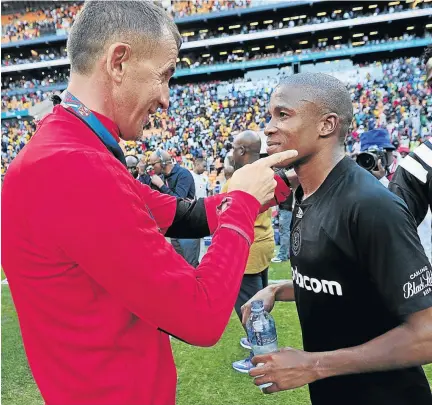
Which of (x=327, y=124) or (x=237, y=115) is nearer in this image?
(x=327, y=124)

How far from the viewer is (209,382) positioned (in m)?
4.09

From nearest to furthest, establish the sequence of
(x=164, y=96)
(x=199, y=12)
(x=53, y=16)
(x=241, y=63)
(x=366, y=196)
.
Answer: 1. (x=164, y=96)
2. (x=366, y=196)
3. (x=241, y=63)
4. (x=199, y=12)
5. (x=53, y=16)

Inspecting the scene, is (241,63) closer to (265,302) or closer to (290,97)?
(290,97)

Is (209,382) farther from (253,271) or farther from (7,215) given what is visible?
(7,215)

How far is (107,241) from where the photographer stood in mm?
1061

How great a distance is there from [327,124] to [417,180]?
120 centimetres

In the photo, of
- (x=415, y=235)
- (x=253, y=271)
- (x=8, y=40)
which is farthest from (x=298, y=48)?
(x=415, y=235)

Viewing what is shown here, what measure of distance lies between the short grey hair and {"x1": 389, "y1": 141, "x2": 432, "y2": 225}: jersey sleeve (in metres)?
1.96

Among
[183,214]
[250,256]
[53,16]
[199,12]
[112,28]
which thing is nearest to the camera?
[112,28]

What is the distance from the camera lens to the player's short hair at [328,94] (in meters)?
1.83

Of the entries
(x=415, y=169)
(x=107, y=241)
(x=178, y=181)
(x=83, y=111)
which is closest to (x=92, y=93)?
(x=83, y=111)

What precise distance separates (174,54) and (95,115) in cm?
30

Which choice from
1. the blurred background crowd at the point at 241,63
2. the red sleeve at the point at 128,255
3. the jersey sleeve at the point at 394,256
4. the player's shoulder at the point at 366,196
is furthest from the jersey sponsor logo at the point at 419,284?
the blurred background crowd at the point at 241,63

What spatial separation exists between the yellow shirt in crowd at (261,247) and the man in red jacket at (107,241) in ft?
9.34
